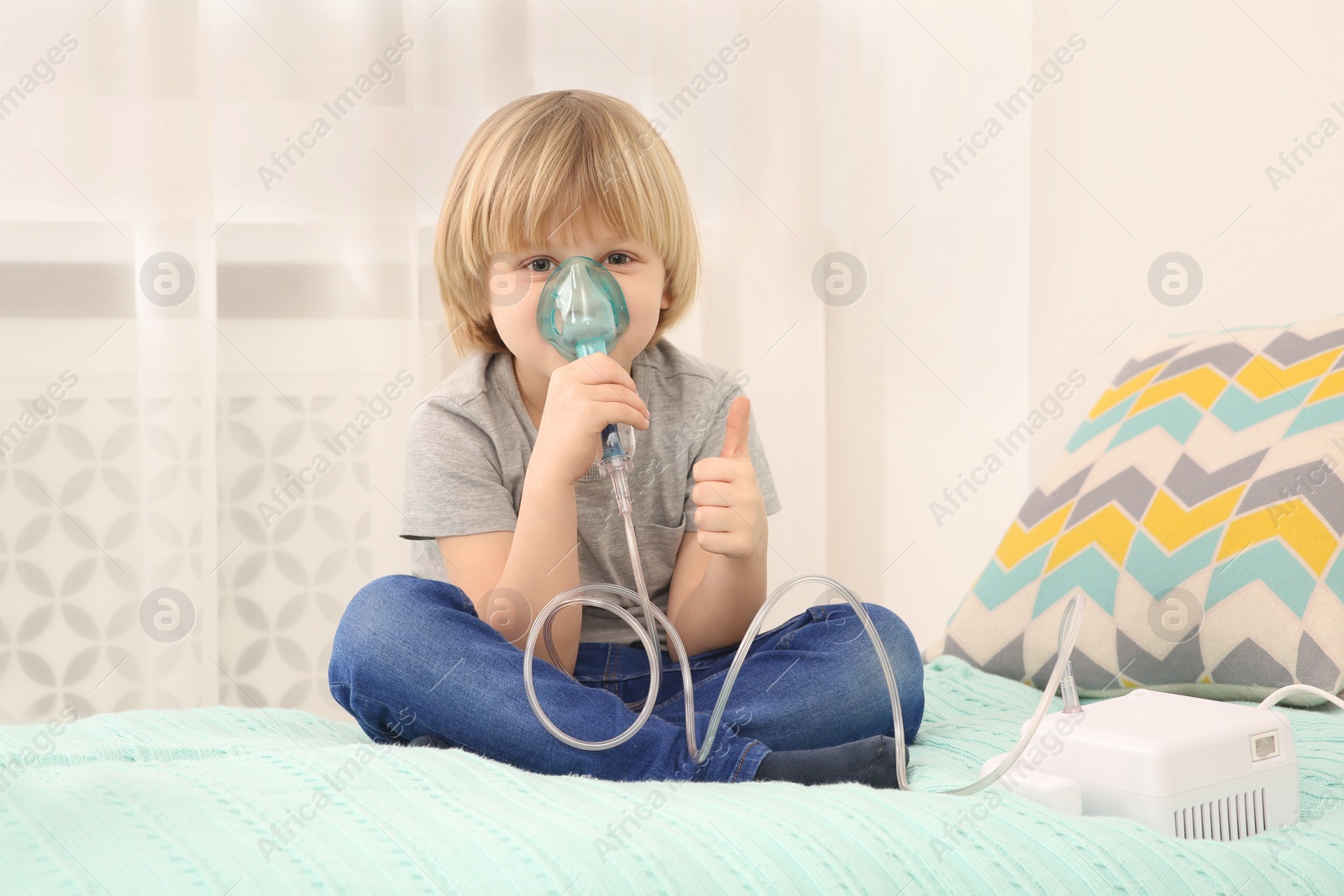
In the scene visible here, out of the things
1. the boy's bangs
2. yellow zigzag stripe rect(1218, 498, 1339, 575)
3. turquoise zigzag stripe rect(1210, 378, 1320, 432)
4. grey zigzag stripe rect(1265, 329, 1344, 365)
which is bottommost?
yellow zigzag stripe rect(1218, 498, 1339, 575)

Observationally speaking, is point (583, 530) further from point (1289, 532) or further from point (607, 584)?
point (1289, 532)

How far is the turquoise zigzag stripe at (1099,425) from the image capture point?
1.11 metres

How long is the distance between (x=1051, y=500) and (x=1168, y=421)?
133mm

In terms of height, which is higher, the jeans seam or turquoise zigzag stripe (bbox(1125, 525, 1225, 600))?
turquoise zigzag stripe (bbox(1125, 525, 1225, 600))

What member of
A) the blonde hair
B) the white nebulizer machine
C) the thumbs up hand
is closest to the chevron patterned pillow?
the white nebulizer machine

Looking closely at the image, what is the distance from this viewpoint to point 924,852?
1.70ft

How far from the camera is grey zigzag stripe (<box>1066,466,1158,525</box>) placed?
39.6 inches

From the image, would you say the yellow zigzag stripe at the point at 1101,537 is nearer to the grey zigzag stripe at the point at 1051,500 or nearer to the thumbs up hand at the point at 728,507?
the grey zigzag stripe at the point at 1051,500

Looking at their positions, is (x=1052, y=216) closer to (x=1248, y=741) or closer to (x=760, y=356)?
(x=760, y=356)

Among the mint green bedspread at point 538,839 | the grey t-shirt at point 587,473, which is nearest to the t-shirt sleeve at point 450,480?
the grey t-shirt at point 587,473

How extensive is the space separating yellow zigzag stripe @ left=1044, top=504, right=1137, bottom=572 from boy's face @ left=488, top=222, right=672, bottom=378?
45cm

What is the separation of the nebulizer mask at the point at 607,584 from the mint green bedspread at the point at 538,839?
0.07 metres

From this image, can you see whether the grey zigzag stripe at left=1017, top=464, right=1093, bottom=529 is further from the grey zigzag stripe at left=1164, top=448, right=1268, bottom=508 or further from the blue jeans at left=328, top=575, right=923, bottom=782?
the blue jeans at left=328, top=575, right=923, bottom=782

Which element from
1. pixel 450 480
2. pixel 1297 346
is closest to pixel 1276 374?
pixel 1297 346
